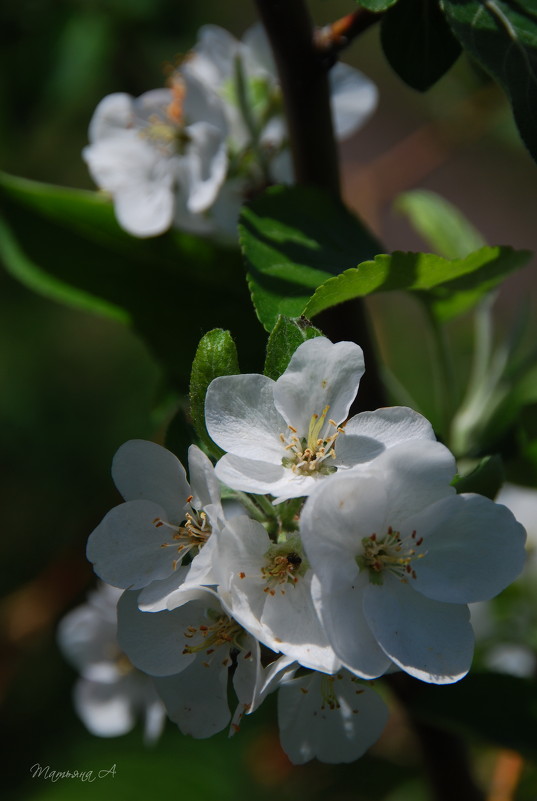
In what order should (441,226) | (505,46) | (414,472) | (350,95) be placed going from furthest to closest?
(441,226), (350,95), (505,46), (414,472)

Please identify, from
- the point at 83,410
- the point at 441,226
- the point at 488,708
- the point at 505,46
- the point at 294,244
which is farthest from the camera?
the point at 83,410

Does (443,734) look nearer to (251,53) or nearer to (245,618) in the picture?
(245,618)

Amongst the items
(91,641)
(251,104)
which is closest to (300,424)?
→ (251,104)

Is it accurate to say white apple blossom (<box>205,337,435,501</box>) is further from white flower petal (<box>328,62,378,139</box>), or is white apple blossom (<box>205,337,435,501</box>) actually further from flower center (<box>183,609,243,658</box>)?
white flower petal (<box>328,62,378,139</box>)

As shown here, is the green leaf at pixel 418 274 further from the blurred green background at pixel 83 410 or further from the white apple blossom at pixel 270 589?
the blurred green background at pixel 83 410

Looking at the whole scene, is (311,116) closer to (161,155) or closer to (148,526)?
(161,155)

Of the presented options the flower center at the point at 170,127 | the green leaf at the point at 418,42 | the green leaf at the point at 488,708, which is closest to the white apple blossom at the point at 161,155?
the flower center at the point at 170,127

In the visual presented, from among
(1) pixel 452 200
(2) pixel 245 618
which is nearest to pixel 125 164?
(2) pixel 245 618
